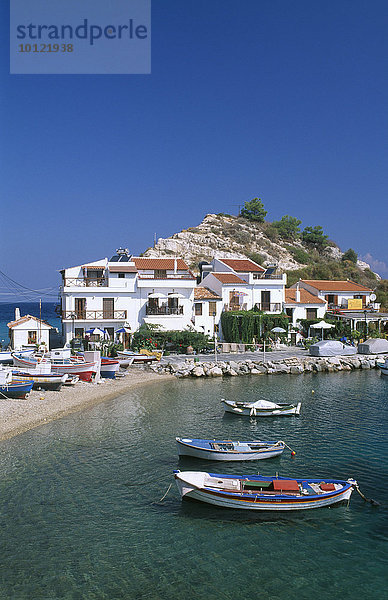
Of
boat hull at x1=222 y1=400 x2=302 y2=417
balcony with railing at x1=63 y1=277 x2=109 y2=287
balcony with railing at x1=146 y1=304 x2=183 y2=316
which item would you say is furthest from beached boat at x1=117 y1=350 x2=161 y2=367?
boat hull at x1=222 y1=400 x2=302 y2=417

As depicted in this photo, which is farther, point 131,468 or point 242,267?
point 242,267

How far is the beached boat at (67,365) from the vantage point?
33.4 meters

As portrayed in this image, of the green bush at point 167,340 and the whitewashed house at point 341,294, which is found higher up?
the whitewashed house at point 341,294

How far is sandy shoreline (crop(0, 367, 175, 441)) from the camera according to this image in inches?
942

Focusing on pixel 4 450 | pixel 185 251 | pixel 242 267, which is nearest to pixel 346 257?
Result: pixel 185 251

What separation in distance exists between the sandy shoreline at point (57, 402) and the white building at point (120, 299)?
10.1 meters

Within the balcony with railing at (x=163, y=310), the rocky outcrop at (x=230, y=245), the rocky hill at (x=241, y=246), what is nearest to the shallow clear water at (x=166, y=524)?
the balcony with railing at (x=163, y=310)

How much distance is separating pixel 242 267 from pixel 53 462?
43.0 meters

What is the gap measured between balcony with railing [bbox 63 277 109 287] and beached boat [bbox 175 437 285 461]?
30.4 metres

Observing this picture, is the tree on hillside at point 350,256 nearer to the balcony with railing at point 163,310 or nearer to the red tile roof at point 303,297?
the red tile roof at point 303,297

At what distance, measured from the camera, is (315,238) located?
354 ft

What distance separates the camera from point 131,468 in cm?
1838

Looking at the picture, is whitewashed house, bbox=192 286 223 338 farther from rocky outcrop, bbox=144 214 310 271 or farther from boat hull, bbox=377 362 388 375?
rocky outcrop, bbox=144 214 310 271

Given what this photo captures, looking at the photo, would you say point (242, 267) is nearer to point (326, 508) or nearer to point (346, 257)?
point (326, 508)
